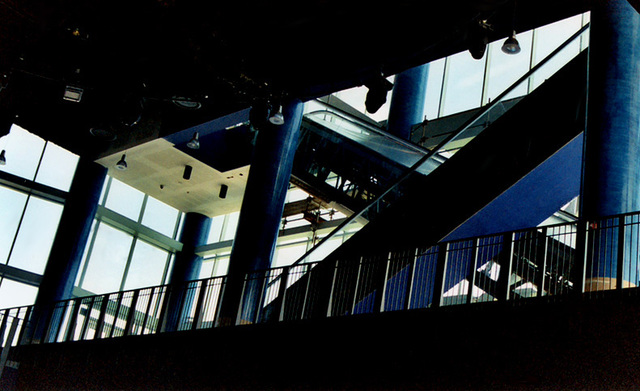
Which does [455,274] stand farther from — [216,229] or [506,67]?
[216,229]

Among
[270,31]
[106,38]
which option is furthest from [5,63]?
[270,31]

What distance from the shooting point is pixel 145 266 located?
4156cm

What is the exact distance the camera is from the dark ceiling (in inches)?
784

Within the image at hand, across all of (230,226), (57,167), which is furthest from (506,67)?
(57,167)

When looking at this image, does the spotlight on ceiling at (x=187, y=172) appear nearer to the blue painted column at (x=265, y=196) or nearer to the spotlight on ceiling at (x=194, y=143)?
the spotlight on ceiling at (x=194, y=143)

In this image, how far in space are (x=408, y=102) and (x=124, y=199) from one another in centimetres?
1618

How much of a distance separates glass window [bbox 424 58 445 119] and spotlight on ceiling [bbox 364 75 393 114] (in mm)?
19655

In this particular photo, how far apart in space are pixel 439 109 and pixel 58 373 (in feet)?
81.2

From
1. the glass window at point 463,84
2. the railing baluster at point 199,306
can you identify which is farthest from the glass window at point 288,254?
the railing baluster at point 199,306

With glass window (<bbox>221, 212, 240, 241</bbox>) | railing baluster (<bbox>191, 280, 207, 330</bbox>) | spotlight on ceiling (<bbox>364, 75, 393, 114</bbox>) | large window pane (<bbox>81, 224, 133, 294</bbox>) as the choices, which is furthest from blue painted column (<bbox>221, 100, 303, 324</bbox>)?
glass window (<bbox>221, 212, 240, 241</bbox>)

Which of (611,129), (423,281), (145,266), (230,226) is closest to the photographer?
(611,129)

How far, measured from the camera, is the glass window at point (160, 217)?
136 ft

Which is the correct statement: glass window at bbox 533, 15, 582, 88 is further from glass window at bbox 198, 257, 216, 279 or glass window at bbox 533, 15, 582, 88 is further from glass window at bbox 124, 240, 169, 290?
glass window at bbox 124, 240, 169, 290

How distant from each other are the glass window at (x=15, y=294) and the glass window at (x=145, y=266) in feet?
21.0
